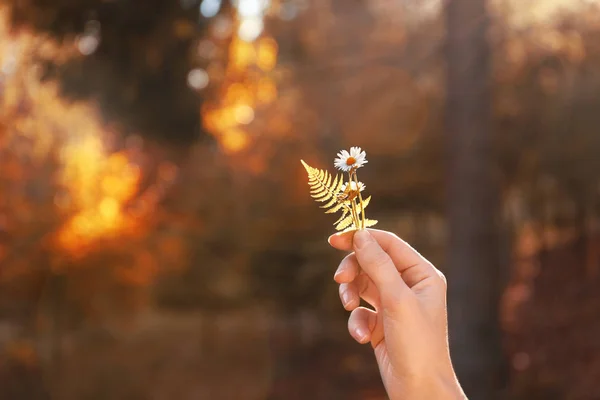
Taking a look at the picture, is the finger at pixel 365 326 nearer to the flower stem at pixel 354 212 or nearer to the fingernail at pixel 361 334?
the fingernail at pixel 361 334

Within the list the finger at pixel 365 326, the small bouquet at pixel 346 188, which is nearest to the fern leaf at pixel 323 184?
the small bouquet at pixel 346 188

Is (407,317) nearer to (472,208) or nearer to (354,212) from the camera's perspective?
(354,212)

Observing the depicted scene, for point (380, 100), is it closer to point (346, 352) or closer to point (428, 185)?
point (428, 185)

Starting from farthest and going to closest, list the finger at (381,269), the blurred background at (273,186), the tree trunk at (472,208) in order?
1. the blurred background at (273,186)
2. the tree trunk at (472,208)
3. the finger at (381,269)

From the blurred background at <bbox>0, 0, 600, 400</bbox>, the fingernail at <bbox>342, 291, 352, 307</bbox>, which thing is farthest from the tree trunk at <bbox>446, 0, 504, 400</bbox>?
the fingernail at <bbox>342, 291, 352, 307</bbox>

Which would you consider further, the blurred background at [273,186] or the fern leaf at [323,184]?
the blurred background at [273,186]

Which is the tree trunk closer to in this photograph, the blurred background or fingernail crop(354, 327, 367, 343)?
the blurred background

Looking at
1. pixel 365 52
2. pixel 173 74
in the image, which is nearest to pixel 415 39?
pixel 365 52
